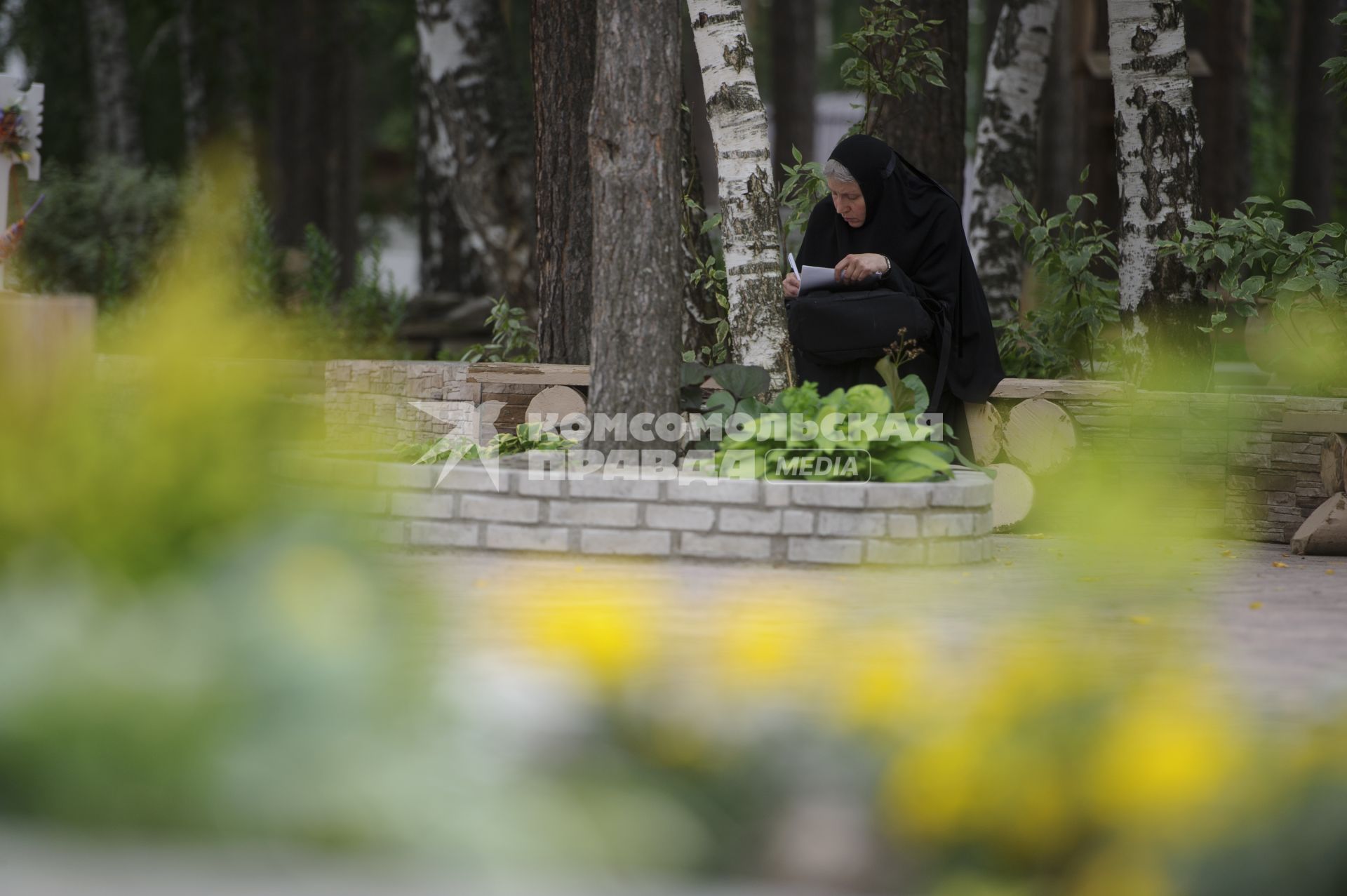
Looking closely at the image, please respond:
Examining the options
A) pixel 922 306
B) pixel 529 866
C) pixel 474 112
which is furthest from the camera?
pixel 474 112

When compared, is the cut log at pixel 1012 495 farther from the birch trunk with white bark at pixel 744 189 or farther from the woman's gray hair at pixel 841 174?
the woman's gray hair at pixel 841 174

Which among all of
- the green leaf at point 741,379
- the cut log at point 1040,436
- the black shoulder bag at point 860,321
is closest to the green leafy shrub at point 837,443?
the green leaf at point 741,379

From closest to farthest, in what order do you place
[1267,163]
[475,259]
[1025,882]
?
[1025,882] < [475,259] < [1267,163]

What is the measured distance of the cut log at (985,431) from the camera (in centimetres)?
691

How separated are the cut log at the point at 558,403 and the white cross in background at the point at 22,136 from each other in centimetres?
392

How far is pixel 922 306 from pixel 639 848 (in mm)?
4551

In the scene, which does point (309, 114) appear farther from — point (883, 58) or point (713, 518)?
point (713, 518)

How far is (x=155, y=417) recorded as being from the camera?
8.64ft

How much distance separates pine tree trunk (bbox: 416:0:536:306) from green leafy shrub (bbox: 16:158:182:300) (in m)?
3.01

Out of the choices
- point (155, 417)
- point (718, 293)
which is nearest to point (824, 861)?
point (155, 417)

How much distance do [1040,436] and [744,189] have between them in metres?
1.79

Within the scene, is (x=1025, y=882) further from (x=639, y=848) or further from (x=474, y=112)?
(x=474, y=112)

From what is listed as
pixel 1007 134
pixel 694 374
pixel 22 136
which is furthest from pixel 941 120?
pixel 22 136

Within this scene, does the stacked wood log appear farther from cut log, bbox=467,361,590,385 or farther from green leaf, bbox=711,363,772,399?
cut log, bbox=467,361,590,385
